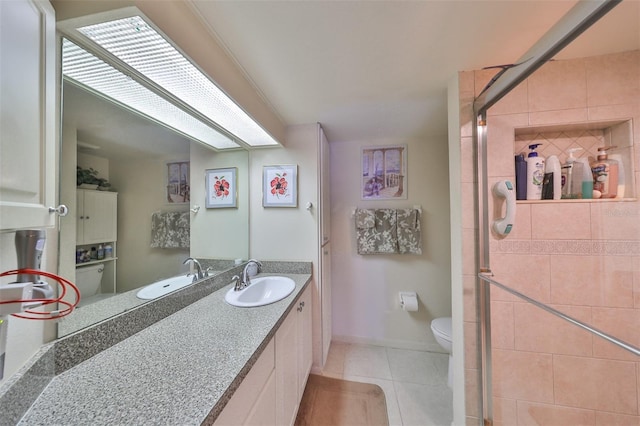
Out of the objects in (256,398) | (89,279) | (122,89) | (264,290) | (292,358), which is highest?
(122,89)

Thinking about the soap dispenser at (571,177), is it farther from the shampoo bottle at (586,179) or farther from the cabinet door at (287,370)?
the cabinet door at (287,370)

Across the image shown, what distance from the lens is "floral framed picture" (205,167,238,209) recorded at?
4.80ft

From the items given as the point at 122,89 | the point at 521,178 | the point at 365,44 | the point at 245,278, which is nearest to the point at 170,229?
the point at 245,278

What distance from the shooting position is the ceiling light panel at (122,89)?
707 millimetres

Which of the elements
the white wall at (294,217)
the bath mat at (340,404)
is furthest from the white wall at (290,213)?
the bath mat at (340,404)

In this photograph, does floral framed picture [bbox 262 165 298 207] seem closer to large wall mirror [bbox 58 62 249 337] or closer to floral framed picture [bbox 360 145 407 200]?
large wall mirror [bbox 58 62 249 337]

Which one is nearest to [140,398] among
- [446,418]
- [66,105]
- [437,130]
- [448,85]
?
[66,105]

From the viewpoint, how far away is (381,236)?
6.71 feet

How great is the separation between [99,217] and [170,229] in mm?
345

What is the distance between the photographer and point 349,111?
1.59 metres

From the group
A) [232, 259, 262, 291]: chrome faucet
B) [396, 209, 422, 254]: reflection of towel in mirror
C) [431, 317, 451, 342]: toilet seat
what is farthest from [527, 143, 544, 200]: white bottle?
[232, 259, 262, 291]: chrome faucet

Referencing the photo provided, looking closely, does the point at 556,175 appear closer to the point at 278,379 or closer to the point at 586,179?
the point at 586,179

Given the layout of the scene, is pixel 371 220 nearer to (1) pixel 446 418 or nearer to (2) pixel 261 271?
(2) pixel 261 271

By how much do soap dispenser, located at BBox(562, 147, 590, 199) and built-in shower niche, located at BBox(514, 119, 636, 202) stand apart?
2 cm
